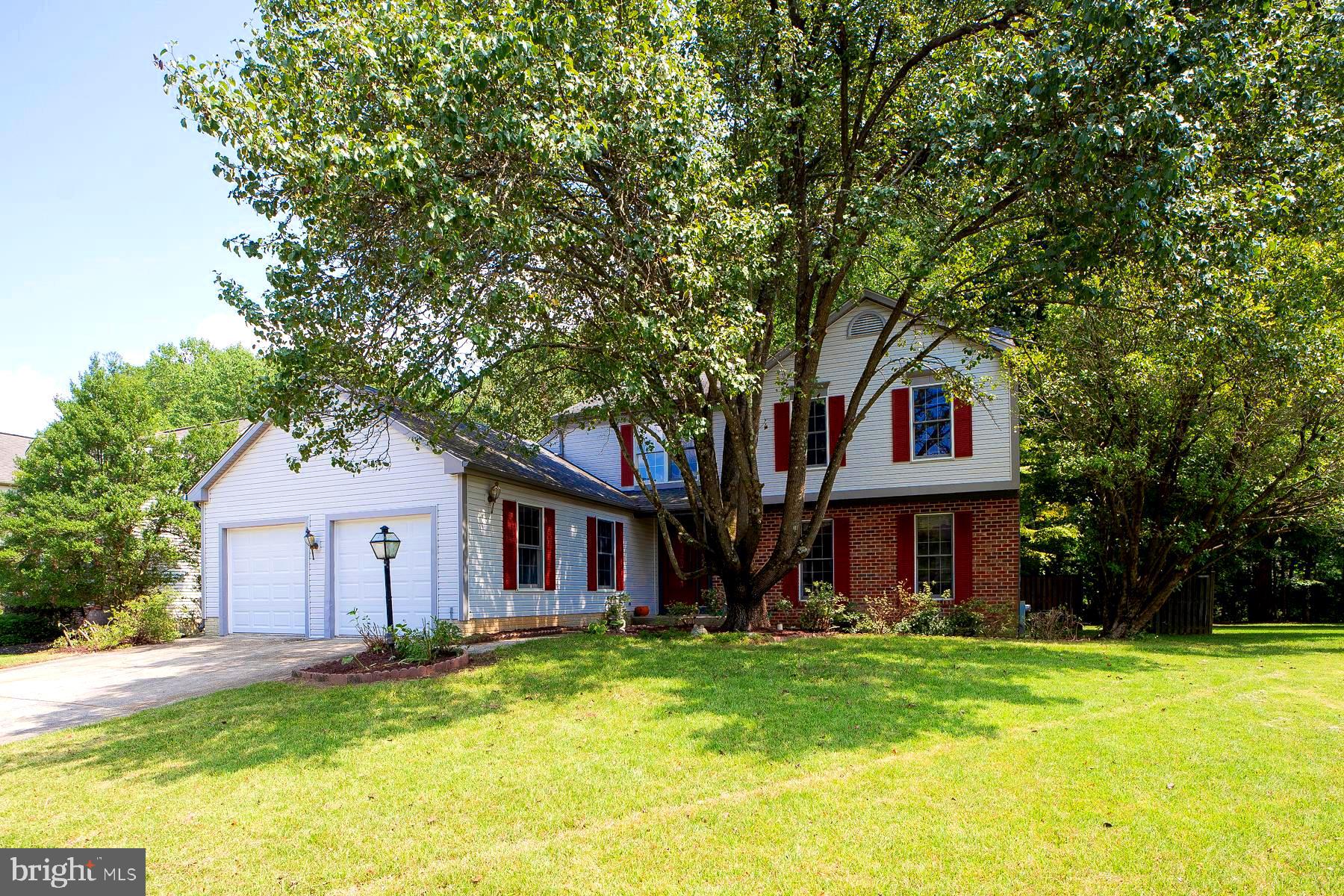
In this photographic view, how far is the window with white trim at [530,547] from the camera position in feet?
49.9

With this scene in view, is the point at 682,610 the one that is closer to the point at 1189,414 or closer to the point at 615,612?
the point at 615,612

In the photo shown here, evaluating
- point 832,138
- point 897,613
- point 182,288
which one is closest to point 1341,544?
point 897,613

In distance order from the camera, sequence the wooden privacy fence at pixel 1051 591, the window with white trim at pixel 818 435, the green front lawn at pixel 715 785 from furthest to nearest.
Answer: the wooden privacy fence at pixel 1051 591 < the window with white trim at pixel 818 435 < the green front lawn at pixel 715 785

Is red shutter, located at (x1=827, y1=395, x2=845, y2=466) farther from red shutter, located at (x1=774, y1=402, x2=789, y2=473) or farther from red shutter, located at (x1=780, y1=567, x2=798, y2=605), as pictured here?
red shutter, located at (x1=780, y1=567, x2=798, y2=605)

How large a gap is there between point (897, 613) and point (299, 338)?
11.9m

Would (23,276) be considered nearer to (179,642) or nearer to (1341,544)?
(179,642)

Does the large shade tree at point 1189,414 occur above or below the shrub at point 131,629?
above

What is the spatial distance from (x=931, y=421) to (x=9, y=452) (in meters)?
31.0

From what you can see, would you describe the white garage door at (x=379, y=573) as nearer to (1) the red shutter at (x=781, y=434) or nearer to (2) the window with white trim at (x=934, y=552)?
(1) the red shutter at (x=781, y=434)

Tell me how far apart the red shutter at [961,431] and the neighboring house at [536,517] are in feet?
0.10

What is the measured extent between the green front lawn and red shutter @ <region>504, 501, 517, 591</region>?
5.58 meters

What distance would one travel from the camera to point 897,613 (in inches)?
627

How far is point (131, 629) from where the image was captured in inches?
566

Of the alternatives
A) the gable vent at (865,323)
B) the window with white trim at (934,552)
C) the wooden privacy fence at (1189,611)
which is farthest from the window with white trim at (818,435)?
the wooden privacy fence at (1189,611)
